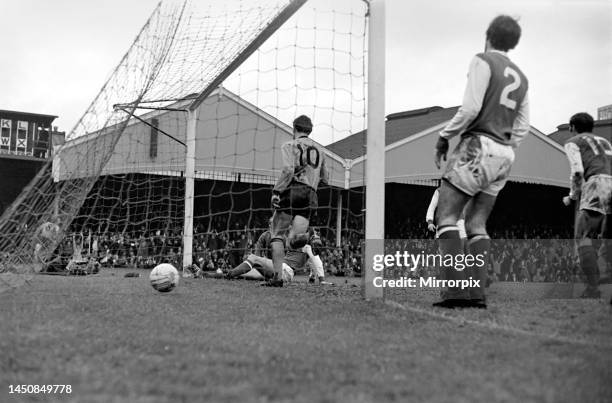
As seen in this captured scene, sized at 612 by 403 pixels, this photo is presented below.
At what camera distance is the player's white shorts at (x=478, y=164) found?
522cm

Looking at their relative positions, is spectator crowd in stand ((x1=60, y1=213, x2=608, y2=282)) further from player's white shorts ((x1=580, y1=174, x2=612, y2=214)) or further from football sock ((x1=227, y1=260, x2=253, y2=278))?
player's white shorts ((x1=580, y1=174, x2=612, y2=214))

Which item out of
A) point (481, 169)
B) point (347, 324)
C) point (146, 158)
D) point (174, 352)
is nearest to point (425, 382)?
point (174, 352)

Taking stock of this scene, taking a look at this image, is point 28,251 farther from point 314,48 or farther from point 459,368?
point 459,368

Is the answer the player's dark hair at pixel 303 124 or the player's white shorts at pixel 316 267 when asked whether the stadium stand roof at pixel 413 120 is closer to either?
the player's white shorts at pixel 316 267

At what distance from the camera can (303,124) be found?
777 cm

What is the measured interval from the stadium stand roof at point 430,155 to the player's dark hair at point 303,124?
1149 cm

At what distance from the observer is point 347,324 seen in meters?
4.28

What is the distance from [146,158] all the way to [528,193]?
1750 cm

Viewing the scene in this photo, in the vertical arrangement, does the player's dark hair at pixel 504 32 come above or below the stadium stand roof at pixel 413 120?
below

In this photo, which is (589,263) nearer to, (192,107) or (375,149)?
(375,149)

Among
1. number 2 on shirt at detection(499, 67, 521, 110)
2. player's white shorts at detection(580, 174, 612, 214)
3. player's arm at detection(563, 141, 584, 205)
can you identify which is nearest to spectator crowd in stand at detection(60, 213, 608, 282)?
player's white shorts at detection(580, 174, 612, 214)

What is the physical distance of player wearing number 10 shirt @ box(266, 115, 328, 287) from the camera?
25.0 feet

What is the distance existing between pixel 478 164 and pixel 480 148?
0.43ft

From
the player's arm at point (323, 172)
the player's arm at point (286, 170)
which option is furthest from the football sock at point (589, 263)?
the player's arm at point (286, 170)
